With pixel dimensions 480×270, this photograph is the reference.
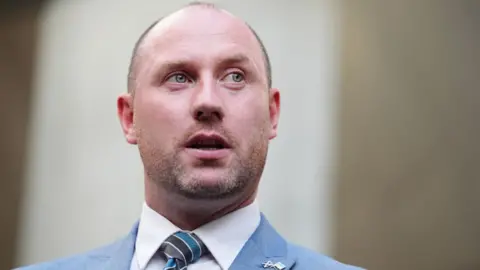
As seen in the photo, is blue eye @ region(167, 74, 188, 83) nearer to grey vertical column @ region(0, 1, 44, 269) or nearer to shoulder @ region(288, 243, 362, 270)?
shoulder @ region(288, 243, 362, 270)

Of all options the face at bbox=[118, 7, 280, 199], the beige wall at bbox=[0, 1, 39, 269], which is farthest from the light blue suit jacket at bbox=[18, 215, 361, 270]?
the beige wall at bbox=[0, 1, 39, 269]

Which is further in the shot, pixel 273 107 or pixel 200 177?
pixel 273 107

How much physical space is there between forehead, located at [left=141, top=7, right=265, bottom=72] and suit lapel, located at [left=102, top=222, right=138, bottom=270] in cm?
48

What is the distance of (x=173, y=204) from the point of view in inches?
62.6

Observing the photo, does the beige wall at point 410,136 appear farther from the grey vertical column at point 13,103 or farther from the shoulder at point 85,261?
the grey vertical column at point 13,103

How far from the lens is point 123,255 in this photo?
63.4 inches

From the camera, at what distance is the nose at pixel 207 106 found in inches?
58.2

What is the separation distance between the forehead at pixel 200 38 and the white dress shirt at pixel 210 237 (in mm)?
400

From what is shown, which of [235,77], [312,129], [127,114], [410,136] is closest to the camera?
[235,77]

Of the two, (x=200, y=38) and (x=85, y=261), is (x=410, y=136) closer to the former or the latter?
(x=200, y=38)

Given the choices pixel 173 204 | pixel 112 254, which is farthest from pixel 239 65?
pixel 112 254

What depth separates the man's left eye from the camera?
1580 mm

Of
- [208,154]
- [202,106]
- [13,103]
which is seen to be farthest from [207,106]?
[13,103]

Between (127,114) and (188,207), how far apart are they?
34 centimetres
